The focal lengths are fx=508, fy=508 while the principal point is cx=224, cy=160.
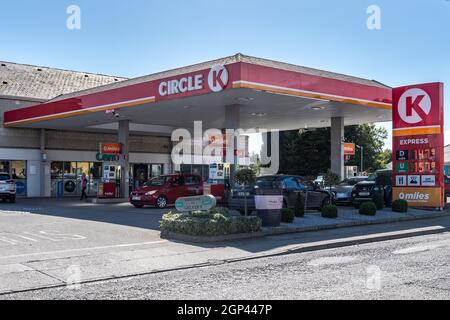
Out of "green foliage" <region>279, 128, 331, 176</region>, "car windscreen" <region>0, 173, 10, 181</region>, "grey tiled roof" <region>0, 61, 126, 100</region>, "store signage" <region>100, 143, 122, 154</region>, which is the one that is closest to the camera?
"store signage" <region>100, 143, 122, 154</region>

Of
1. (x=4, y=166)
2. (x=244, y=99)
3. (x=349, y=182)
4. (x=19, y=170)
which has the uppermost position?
(x=244, y=99)

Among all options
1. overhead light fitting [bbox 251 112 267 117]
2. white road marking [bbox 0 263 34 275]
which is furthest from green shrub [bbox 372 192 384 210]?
white road marking [bbox 0 263 34 275]

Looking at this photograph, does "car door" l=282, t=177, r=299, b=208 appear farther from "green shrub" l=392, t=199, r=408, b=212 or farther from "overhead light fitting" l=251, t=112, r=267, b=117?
"overhead light fitting" l=251, t=112, r=267, b=117

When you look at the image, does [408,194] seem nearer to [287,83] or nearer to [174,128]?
[287,83]

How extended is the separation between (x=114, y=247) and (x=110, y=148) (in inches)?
594

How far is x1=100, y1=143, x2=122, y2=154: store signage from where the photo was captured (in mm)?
25320

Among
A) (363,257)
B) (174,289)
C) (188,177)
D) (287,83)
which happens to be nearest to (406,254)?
(363,257)

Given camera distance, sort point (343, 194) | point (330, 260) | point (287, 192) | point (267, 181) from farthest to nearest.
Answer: point (343, 194) → point (287, 192) → point (267, 181) → point (330, 260)

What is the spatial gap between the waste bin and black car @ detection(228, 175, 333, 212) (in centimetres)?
239

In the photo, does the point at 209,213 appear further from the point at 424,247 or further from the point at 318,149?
the point at 318,149

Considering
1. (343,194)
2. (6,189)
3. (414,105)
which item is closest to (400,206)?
(343,194)

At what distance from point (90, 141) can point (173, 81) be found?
51.8 ft

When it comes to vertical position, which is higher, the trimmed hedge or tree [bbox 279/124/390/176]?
tree [bbox 279/124/390/176]

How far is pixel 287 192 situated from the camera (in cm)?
1756
